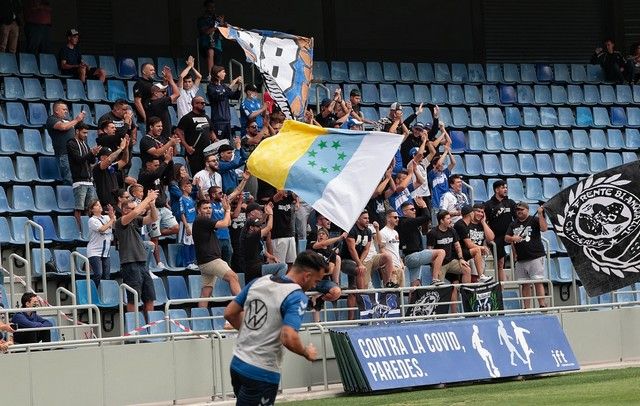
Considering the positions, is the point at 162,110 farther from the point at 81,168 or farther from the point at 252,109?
the point at 81,168

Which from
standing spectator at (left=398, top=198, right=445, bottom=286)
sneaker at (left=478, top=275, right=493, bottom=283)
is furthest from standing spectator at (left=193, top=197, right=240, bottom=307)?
sneaker at (left=478, top=275, right=493, bottom=283)

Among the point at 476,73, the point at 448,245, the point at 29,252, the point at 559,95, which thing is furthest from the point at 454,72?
the point at 29,252

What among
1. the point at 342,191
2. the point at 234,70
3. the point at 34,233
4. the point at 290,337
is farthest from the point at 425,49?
the point at 290,337

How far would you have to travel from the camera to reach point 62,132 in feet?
70.2

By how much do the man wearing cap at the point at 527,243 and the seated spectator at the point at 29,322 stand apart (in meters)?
8.51

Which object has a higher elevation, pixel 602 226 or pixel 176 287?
pixel 602 226

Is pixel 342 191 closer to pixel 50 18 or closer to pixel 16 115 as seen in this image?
pixel 16 115

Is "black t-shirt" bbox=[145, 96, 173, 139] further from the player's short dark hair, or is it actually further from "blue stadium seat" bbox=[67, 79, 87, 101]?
the player's short dark hair

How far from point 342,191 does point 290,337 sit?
680 centimetres

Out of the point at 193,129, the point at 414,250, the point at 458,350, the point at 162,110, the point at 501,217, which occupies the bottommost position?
the point at 458,350

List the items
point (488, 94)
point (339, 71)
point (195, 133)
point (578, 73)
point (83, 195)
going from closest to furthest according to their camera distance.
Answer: point (83, 195)
point (195, 133)
point (339, 71)
point (488, 94)
point (578, 73)

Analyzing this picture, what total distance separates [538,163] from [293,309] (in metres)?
19.0

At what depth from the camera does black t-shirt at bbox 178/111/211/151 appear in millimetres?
22750

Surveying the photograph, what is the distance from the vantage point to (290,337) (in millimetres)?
10125
